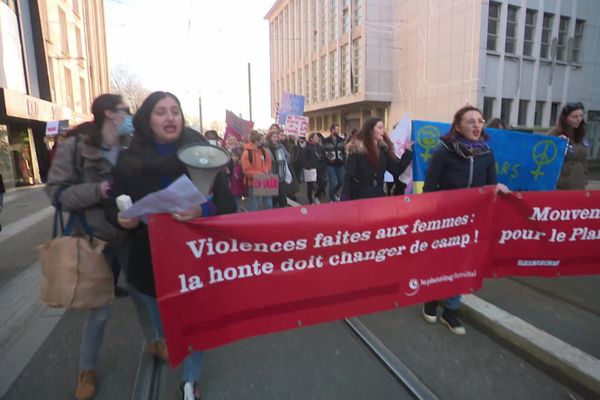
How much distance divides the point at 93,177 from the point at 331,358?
2128 mm

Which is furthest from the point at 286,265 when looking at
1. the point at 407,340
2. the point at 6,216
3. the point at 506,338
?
the point at 6,216

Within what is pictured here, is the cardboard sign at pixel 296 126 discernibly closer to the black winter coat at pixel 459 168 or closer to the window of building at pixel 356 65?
the black winter coat at pixel 459 168

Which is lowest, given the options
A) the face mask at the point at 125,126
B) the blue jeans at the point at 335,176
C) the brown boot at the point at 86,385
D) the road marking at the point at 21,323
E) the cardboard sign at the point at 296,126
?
the road marking at the point at 21,323

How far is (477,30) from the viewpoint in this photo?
19.8m

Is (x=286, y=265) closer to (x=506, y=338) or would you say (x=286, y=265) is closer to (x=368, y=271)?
(x=368, y=271)

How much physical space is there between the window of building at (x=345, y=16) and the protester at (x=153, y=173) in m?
30.4

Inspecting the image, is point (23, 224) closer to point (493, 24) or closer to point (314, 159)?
point (314, 159)

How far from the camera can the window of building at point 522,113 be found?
2216 cm

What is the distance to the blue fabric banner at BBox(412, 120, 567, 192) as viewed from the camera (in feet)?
13.1

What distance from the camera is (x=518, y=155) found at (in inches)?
166

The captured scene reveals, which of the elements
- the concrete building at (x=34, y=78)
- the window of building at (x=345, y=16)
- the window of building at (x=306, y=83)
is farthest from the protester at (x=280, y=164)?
the window of building at (x=306, y=83)

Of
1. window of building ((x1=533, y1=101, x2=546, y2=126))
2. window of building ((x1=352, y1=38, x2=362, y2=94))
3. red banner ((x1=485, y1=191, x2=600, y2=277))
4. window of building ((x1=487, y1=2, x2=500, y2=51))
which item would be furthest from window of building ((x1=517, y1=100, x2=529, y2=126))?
red banner ((x1=485, y1=191, x2=600, y2=277))

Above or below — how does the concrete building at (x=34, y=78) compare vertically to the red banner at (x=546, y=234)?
above

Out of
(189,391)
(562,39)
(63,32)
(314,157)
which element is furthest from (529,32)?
(63,32)
